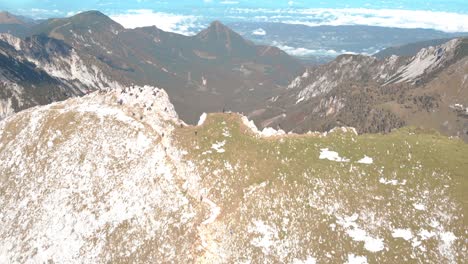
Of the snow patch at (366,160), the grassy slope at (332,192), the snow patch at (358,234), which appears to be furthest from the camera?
the snow patch at (366,160)

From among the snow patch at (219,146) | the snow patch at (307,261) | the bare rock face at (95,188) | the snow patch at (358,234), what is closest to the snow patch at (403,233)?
the snow patch at (358,234)

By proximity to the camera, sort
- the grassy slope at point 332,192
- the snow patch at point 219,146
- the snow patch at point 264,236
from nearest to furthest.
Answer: the grassy slope at point 332,192 < the snow patch at point 264,236 < the snow patch at point 219,146

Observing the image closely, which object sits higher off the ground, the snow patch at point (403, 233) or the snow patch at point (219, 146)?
the snow patch at point (219, 146)

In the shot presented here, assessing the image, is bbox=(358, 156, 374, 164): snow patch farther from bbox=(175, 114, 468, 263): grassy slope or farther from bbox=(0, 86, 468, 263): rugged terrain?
bbox=(175, 114, 468, 263): grassy slope

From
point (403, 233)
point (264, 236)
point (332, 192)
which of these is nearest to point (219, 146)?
point (264, 236)

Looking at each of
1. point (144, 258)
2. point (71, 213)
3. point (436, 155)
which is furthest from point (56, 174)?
point (436, 155)

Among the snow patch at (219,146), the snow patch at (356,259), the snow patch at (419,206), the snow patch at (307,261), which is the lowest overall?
the snow patch at (307,261)

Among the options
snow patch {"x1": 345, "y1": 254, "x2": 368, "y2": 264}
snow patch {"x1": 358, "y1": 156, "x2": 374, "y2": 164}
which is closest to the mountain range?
snow patch {"x1": 345, "y1": 254, "x2": 368, "y2": 264}

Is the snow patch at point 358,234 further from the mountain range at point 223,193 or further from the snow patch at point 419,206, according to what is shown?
the snow patch at point 419,206
